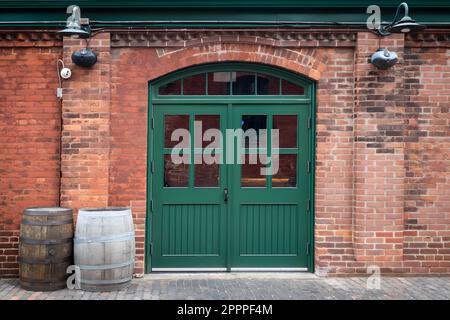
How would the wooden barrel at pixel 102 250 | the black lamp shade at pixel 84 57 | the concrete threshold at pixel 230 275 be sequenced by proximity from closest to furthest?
the wooden barrel at pixel 102 250, the black lamp shade at pixel 84 57, the concrete threshold at pixel 230 275

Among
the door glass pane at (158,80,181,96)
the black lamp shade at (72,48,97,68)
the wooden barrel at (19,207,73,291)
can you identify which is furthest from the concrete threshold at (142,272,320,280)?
the black lamp shade at (72,48,97,68)

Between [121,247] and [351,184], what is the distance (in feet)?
10.4

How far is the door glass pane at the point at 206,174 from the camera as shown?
652 cm

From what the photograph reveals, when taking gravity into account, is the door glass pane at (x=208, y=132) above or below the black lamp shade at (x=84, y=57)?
below

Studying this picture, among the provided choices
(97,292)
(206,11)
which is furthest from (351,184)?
(97,292)

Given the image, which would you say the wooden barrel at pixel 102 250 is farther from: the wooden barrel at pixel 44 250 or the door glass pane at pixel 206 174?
the door glass pane at pixel 206 174

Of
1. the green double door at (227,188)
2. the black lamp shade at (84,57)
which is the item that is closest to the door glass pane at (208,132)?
the green double door at (227,188)

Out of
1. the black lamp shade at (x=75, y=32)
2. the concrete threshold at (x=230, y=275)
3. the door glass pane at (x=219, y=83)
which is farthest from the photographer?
the door glass pane at (x=219, y=83)

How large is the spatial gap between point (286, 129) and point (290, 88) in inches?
23.1

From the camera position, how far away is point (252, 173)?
21.4 feet

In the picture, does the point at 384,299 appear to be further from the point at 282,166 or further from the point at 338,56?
the point at 338,56

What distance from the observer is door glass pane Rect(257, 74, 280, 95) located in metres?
6.54

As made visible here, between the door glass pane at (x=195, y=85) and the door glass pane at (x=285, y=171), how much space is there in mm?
1463
